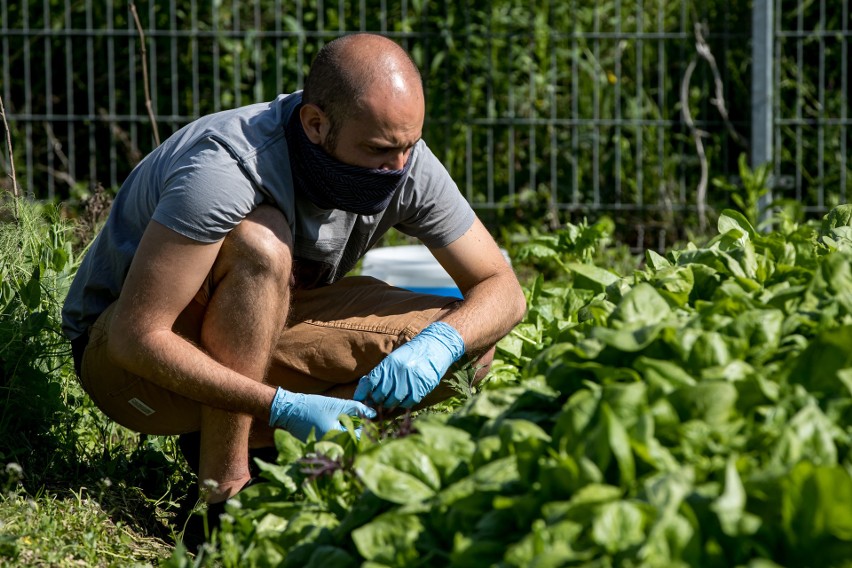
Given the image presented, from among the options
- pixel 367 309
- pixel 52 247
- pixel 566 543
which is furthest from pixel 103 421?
pixel 566 543

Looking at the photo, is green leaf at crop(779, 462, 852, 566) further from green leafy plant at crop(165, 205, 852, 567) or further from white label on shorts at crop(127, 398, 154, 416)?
white label on shorts at crop(127, 398, 154, 416)

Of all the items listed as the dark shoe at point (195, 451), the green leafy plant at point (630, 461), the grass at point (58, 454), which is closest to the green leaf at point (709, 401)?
the green leafy plant at point (630, 461)

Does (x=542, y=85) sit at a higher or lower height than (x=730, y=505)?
higher

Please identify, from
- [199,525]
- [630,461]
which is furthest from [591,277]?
[630,461]

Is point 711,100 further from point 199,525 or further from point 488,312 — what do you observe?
point 199,525

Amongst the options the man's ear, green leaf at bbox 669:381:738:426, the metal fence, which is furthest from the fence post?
green leaf at bbox 669:381:738:426

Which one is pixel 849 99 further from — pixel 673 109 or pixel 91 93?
pixel 91 93

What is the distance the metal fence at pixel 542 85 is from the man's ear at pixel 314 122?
11.2ft

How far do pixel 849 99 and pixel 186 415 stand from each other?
4.77 metres

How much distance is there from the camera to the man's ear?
96.7 inches

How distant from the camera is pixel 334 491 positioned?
1.74m

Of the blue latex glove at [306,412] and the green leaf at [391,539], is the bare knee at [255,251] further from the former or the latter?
the green leaf at [391,539]

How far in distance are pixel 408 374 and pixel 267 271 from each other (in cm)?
40

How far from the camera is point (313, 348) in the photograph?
279 cm
